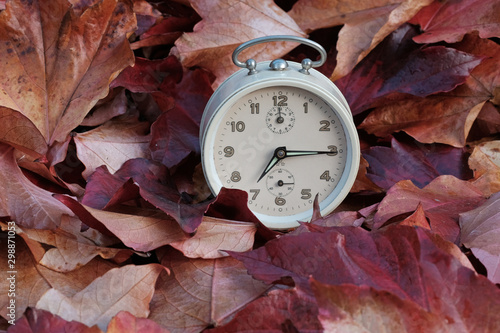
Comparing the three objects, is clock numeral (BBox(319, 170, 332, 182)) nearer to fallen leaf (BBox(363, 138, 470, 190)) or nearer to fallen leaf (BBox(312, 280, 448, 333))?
fallen leaf (BBox(363, 138, 470, 190))

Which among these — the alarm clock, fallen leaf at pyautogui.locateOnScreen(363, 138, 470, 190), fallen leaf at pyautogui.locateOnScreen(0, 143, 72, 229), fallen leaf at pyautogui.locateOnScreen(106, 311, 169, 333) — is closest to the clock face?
the alarm clock

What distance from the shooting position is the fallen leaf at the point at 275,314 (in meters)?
0.81

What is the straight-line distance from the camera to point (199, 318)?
91cm

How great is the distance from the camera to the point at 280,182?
1211 mm

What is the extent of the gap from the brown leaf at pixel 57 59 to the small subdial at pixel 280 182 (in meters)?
0.37

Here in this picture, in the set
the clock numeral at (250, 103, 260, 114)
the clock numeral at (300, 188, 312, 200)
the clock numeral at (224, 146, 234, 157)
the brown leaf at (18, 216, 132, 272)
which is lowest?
the clock numeral at (300, 188, 312, 200)

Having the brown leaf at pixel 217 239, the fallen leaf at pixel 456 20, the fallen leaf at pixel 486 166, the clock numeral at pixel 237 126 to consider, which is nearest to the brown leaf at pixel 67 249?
the brown leaf at pixel 217 239

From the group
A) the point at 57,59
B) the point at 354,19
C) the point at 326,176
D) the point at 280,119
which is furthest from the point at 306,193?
the point at 57,59

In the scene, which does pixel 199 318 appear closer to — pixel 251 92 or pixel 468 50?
pixel 251 92

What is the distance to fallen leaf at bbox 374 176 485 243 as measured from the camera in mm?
1037

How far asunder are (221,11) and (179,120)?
276 mm

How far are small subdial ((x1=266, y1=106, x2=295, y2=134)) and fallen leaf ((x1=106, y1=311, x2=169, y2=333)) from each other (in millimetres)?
509

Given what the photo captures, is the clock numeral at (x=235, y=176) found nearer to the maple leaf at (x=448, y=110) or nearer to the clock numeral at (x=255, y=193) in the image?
the clock numeral at (x=255, y=193)

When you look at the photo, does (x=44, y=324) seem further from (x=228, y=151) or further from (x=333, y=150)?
(x=333, y=150)
